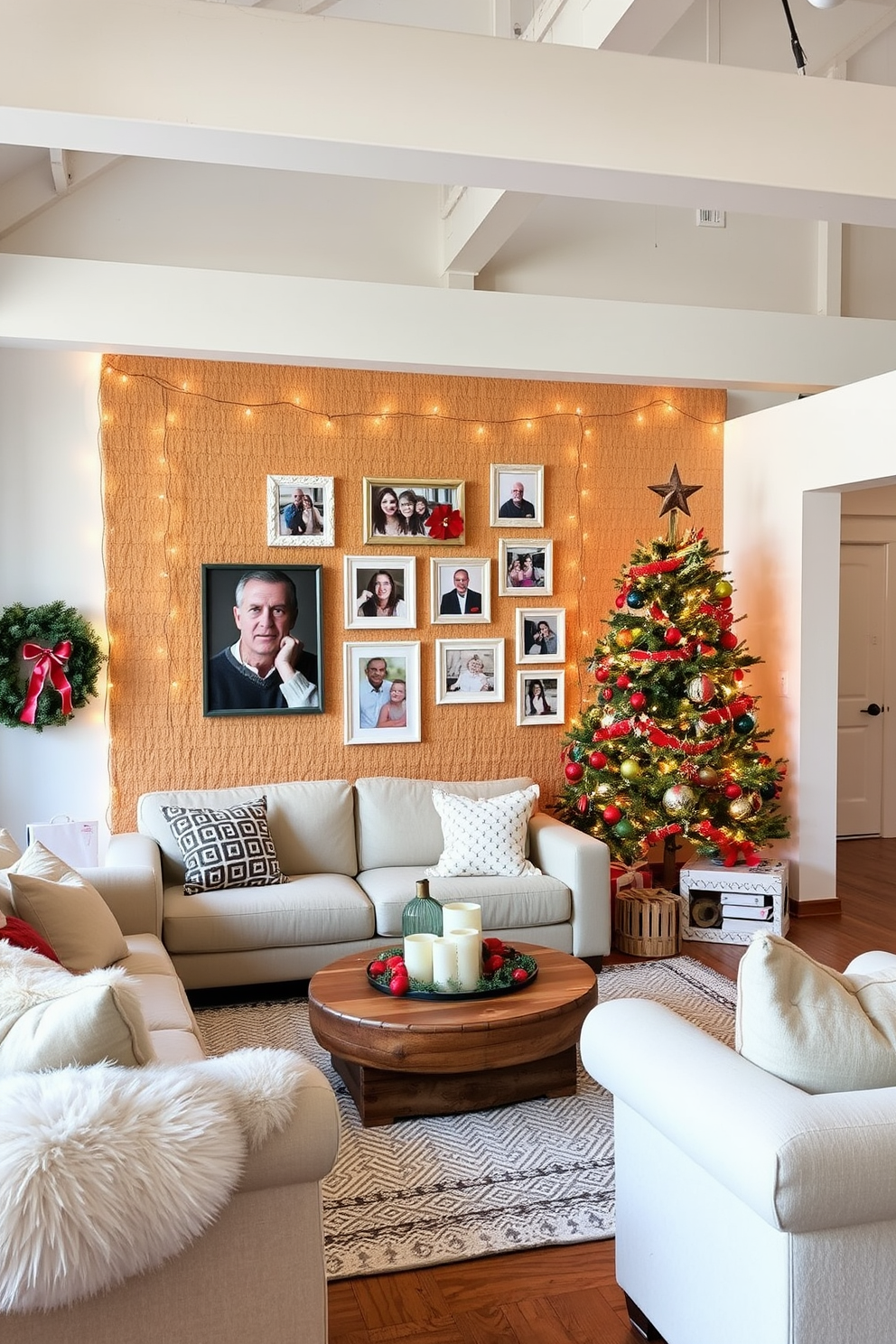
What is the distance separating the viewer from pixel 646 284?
592 centimetres

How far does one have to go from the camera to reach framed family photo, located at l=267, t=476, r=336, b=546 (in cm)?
544

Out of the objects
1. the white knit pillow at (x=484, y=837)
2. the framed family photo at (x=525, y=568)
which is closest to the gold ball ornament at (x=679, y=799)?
the white knit pillow at (x=484, y=837)

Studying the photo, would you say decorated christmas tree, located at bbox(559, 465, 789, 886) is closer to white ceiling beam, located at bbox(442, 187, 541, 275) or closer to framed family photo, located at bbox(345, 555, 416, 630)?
framed family photo, located at bbox(345, 555, 416, 630)

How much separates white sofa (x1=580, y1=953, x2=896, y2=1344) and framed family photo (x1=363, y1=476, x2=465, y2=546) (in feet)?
12.1

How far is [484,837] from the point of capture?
4.94 metres

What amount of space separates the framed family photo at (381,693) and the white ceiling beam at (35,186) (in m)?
2.43

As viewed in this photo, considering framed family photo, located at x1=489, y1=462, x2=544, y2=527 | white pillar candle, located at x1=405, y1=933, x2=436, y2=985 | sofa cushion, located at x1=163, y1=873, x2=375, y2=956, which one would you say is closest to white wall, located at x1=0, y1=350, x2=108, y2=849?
sofa cushion, located at x1=163, y1=873, x2=375, y2=956

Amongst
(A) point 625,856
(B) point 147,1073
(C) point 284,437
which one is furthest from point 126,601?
(B) point 147,1073

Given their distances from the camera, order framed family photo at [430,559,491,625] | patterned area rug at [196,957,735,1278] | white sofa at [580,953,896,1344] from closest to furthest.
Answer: white sofa at [580,953,896,1344]
patterned area rug at [196,957,735,1278]
framed family photo at [430,559,491,625]

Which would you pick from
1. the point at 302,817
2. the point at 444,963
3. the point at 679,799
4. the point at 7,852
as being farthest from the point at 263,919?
the point at 679,799

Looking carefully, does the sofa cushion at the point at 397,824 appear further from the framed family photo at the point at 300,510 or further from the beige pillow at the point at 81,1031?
the beige pillow at the point at 81,1031

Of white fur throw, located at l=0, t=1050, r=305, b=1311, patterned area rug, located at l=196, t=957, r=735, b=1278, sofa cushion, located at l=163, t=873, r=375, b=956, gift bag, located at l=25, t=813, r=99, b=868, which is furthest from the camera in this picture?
gift bag, located at l=25, t=813, r=99, b=868

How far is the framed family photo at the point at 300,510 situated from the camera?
17.9 ft

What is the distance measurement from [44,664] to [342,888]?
1.69m
